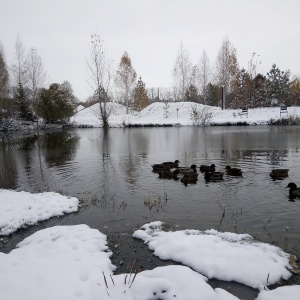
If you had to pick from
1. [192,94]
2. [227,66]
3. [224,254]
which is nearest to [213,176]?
[224,254]

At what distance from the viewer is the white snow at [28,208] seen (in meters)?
6.72

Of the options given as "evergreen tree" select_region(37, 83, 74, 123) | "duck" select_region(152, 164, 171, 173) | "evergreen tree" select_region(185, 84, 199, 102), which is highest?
"evergreen tree" select_region(185, 84, 199, 102)

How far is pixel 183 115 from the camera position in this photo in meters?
49.0

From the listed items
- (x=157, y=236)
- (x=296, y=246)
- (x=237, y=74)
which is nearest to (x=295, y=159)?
(x=296, y=246)

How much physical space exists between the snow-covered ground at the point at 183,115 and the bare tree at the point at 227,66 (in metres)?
5.67

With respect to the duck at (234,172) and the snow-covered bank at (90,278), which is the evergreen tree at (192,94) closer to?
the duck at (234,172)

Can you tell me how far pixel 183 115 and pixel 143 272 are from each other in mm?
45668

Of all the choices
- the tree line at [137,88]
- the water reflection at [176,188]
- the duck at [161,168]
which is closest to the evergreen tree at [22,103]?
Result: the tree line at [137,88]

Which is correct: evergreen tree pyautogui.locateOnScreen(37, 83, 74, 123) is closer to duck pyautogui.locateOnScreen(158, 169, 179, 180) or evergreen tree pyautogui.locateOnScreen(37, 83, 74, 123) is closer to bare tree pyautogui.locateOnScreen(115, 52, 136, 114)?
bare tree pyautogui.locateOnScreen(115, 52, 136, 114)

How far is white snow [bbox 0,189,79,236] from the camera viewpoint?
22.0 feet

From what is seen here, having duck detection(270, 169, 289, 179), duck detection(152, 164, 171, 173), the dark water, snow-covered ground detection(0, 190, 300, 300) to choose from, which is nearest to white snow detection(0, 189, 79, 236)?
the dark water

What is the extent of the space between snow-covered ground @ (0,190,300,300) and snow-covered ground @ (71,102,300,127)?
3674cm

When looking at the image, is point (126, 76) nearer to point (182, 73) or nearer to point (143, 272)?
point (182, 73)

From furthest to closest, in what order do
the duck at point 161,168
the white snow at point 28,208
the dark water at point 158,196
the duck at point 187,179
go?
the duck at point 161,168 → the duck at point 187,179 → the white snow at point 28,208 → the dark water at point 158,196
